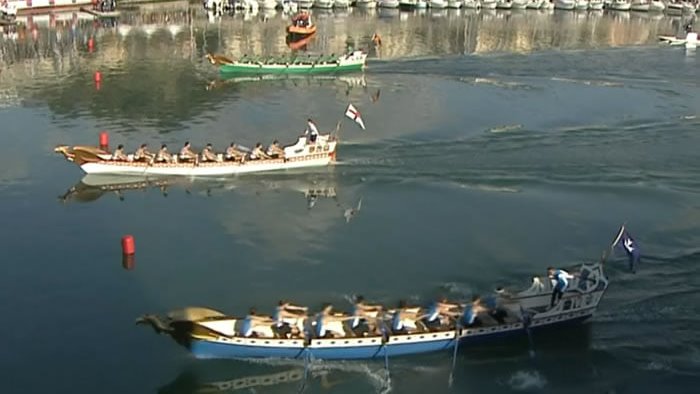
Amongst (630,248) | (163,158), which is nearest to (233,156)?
(163,158)

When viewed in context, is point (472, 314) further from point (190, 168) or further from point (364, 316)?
point (190, 168)

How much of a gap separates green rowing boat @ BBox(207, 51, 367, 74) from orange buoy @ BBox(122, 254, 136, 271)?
37176 millimetres

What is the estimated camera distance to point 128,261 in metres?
33.0

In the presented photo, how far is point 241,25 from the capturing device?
101688 millimetres

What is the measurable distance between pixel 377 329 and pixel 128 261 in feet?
39.3

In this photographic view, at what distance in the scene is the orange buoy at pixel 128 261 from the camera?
32.5m

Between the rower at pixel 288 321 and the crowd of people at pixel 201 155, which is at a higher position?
the crowd of people at pixel 201 155

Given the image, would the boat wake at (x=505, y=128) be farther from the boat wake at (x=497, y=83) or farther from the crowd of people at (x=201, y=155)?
the boat wake at (x=497, y=83)

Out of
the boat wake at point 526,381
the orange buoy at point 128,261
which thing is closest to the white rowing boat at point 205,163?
the orange buoy at point 128,261

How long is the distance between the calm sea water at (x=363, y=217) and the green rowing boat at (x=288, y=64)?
1.49m

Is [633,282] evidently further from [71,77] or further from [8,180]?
[71,77]

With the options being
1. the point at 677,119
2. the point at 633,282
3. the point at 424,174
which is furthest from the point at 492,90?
the point at 633,282

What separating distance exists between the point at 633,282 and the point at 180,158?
22.4m

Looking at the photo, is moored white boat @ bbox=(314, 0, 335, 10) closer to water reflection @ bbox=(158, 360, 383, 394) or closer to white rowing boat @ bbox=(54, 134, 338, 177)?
white rowing boat @ bbox=(54, 134, 338, 177)
